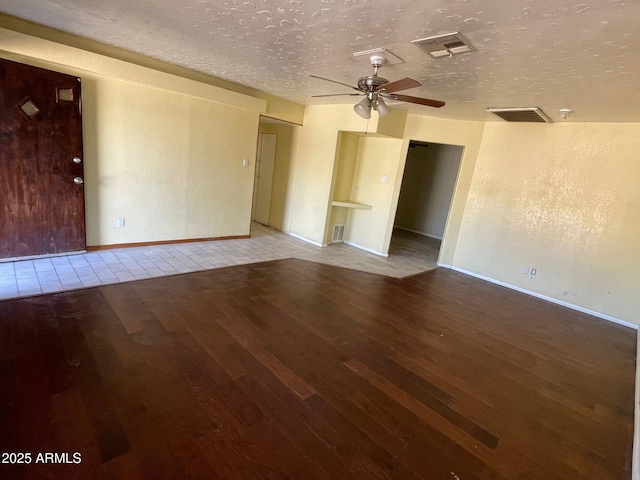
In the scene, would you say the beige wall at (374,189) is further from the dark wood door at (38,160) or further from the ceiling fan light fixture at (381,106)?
the dark wood door at (38,160)

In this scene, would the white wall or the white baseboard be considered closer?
the white baseboard

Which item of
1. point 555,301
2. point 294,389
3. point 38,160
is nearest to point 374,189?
point 555,301

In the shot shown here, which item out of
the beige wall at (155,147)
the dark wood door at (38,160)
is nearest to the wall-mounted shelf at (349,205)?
the beige wall at (155,147)

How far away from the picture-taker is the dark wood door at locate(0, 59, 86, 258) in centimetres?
343

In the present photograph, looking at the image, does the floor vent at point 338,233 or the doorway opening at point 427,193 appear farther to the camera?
the doorway opening at point 427,193

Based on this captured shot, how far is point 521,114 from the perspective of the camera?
419 cm

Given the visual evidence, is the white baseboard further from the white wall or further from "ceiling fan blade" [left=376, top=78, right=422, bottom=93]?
the white wall

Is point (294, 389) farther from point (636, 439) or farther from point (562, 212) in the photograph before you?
point (562, 212)

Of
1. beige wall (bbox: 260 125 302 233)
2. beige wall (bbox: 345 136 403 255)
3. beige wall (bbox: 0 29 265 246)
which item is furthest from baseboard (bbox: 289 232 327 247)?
beige wall (bbox: 0 29 265 246)

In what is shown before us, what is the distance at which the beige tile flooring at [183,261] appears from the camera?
3363 millimetres

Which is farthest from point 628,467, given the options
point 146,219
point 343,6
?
point 146,219

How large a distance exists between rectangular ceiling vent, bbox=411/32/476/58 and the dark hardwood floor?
2503mm

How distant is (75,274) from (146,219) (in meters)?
1.36

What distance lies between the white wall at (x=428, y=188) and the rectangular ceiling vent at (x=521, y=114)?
11.3ft
